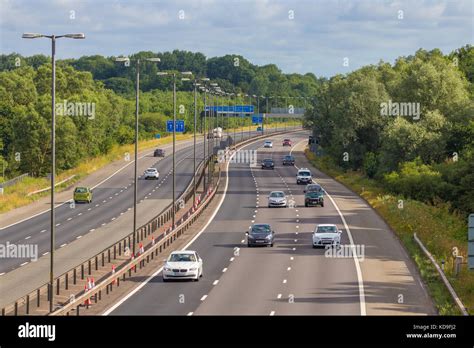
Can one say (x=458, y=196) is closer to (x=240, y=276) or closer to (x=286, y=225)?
(x=286, y=225)

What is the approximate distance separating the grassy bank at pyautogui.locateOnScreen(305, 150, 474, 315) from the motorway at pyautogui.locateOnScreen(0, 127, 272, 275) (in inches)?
793

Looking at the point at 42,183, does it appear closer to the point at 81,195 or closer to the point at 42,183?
the point at 42,183

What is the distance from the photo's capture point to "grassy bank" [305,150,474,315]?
45406mm

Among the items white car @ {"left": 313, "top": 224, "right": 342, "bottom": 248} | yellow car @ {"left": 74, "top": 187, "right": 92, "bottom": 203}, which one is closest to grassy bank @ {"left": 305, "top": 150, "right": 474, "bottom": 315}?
white car @ {"left": 313, "top": 224, "right": 342, "bottom": 248}

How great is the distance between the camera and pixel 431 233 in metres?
66.5

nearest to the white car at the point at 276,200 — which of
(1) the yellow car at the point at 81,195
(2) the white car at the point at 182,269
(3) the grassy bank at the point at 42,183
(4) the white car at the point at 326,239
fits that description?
(1) the yellow car at the point at 81,195

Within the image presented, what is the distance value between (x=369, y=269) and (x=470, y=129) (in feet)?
161

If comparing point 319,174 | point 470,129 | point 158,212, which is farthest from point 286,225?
point 319,174

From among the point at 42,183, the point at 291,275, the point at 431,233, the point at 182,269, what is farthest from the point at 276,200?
the point at 182,269

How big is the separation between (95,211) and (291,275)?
136 feet

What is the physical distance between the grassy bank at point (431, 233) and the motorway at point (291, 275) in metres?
0.77

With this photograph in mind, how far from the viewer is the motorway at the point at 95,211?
70125 mm

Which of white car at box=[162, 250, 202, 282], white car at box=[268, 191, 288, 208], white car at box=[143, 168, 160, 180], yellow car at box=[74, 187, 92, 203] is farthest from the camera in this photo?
white car at box=[143, 168, 160, 180]

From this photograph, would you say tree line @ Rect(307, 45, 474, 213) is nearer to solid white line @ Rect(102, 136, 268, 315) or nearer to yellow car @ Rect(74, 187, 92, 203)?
solid white line @ Rect(102, 136, 268, 315)
